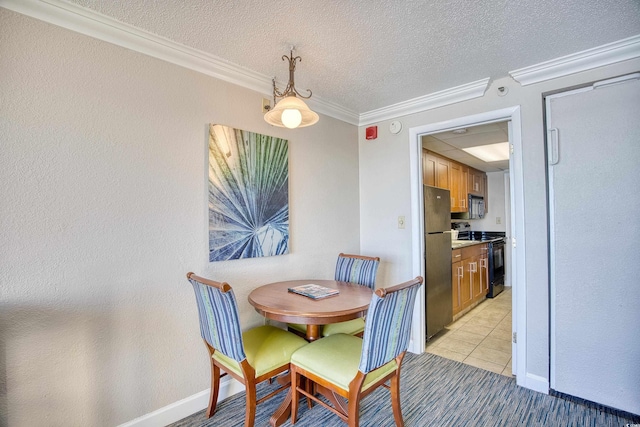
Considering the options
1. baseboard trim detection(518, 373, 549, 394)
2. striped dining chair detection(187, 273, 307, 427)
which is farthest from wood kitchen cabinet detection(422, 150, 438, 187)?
striped dining chair detection(187, 273, 307, 427)

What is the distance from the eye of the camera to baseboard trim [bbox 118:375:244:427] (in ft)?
5.61

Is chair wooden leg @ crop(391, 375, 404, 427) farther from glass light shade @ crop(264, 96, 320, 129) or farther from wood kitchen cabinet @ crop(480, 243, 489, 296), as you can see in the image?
wood kitchen cabinet @ crop(480, 243, 489, 296)

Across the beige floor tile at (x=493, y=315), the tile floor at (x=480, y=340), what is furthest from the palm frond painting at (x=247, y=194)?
the beige floor tile at (x=493, y=315)

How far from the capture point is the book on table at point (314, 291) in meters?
1.85

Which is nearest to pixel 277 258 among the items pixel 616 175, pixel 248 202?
pixel 248 202

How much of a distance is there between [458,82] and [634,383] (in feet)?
7.50

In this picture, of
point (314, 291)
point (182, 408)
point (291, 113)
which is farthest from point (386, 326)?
point (182, 408)

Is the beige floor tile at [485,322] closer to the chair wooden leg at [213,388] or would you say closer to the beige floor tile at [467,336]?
the beige floor tile at [467,336]

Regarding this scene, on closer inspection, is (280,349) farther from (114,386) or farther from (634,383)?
(634,383)

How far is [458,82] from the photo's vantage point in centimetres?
238

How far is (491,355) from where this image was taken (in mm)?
2684

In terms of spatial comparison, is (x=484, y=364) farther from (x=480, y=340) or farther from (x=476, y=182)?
(x=476, y=182)

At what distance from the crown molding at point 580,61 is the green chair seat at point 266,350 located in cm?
242

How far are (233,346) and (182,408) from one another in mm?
716
